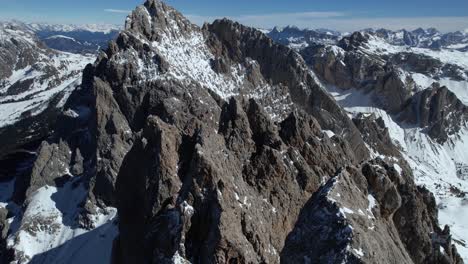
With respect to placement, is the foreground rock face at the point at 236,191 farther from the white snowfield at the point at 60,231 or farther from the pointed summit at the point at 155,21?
the pointed summit at the point at 155,21

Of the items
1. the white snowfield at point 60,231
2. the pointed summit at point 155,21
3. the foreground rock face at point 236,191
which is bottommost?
the white snowfield at point 60,231

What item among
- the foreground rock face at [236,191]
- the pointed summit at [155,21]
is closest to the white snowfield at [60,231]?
the foreground rock face at [236,191]

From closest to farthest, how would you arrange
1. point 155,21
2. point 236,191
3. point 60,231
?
point 236,191 < point 60,231 < point 155,21

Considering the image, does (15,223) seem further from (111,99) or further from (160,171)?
(160,171)

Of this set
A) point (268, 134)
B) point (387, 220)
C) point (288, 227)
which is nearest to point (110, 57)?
point (268, 134)

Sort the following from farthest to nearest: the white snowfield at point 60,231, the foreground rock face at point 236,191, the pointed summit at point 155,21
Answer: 1. the pointed summit at point 155,21
2. the white snowfield at point 60,231
3. the foreground rock face at point 236,191

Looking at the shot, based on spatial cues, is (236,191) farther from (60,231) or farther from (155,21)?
(155,21)

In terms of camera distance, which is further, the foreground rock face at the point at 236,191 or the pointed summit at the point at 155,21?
the pointed summit at the point at 155,21

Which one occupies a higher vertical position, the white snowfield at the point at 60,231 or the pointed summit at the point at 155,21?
the pointed summit at the point at 155,21

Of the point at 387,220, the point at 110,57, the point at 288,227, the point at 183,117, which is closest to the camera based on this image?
the point at 387,220

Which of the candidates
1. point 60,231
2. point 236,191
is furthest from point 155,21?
point 236,191

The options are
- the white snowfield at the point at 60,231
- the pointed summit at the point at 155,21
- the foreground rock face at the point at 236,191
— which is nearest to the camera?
the foreground rock face at the point at 236,191
